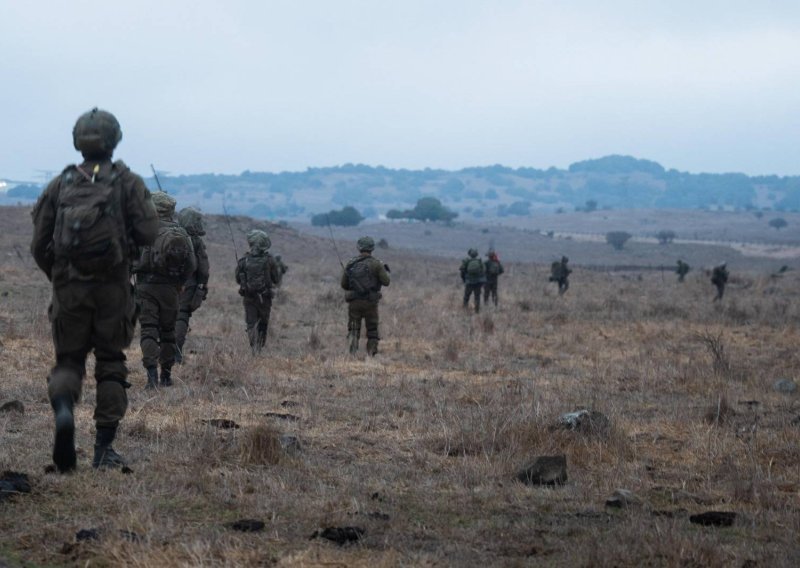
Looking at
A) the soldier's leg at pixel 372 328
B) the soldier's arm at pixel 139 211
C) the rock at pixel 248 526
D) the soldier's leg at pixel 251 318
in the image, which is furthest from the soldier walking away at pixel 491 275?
the rock at pixel 248 526

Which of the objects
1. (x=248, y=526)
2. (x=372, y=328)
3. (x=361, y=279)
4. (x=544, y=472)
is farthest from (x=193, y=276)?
(x=248, y=526)

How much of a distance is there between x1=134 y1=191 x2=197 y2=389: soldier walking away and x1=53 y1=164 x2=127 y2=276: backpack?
3967 millimetres

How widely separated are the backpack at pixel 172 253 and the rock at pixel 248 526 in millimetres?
5004

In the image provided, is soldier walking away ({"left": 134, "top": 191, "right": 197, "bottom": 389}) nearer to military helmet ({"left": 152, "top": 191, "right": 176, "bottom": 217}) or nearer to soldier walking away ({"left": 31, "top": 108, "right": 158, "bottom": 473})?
military helmet ({"left": 152, "top": 191, "right": 176, "bottom": 217})

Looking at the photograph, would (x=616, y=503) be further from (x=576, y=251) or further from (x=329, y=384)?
(x=576, y=251)

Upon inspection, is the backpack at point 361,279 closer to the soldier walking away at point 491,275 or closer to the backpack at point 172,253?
the backpack at point 172,253

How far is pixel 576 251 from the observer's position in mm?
88875

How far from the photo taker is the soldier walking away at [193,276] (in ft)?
37.2

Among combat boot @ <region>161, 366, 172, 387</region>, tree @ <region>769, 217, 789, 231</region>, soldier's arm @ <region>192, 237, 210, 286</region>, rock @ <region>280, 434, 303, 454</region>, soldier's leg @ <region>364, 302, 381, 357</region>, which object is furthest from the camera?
tree @ <region>769, 217, 789, 231</region>

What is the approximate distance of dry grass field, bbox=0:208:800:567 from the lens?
16.3 feet

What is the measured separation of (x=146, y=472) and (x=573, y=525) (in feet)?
7.34

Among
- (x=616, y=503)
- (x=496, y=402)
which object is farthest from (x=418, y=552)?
(x=496, y=402)

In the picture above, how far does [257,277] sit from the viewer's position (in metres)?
12.9

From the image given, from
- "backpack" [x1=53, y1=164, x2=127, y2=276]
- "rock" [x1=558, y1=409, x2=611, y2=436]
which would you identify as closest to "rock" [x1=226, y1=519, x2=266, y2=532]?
"backpack" [x1=53, y1=164, x2=127, y2=276]
